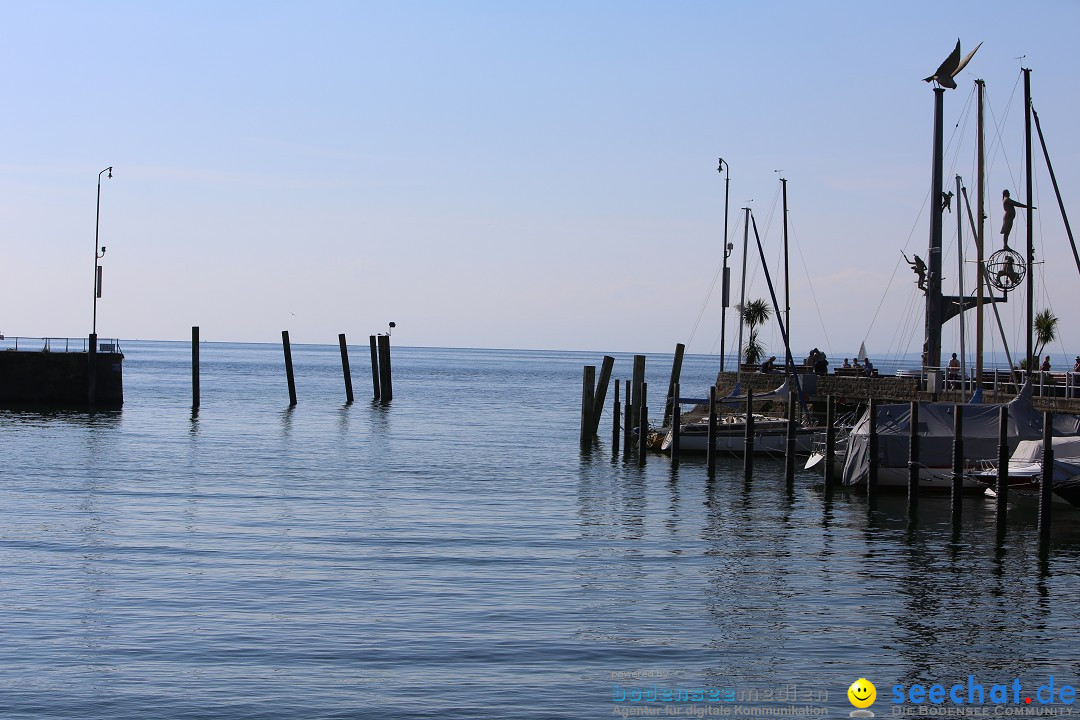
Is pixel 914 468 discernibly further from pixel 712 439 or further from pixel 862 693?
pixel 862 693

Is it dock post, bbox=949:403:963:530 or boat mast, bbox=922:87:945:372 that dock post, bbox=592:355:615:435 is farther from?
dock post, bbox=949:403:963:530

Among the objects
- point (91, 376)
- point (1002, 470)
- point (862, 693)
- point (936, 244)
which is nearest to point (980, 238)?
point (936, 244)

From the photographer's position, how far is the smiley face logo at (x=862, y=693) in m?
13.8

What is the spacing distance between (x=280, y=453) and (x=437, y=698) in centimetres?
2954

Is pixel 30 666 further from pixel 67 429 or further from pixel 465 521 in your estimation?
pixel 67 429

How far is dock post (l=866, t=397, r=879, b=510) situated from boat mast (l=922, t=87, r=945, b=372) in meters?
8.09

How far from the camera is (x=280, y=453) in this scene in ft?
138

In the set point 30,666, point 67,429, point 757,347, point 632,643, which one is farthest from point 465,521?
point 757,347

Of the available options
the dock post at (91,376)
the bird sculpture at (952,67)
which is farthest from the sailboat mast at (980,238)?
the dock post at (91,376)

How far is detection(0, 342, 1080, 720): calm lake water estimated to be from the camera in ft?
46.0

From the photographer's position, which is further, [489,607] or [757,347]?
[757,347]

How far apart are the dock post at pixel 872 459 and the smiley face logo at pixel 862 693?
15.8 metres

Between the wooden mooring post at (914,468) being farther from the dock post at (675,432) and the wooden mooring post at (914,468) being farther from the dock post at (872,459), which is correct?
the dock post at (675,432)

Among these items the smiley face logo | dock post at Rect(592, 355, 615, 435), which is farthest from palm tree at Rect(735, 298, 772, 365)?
the smiley face logo
